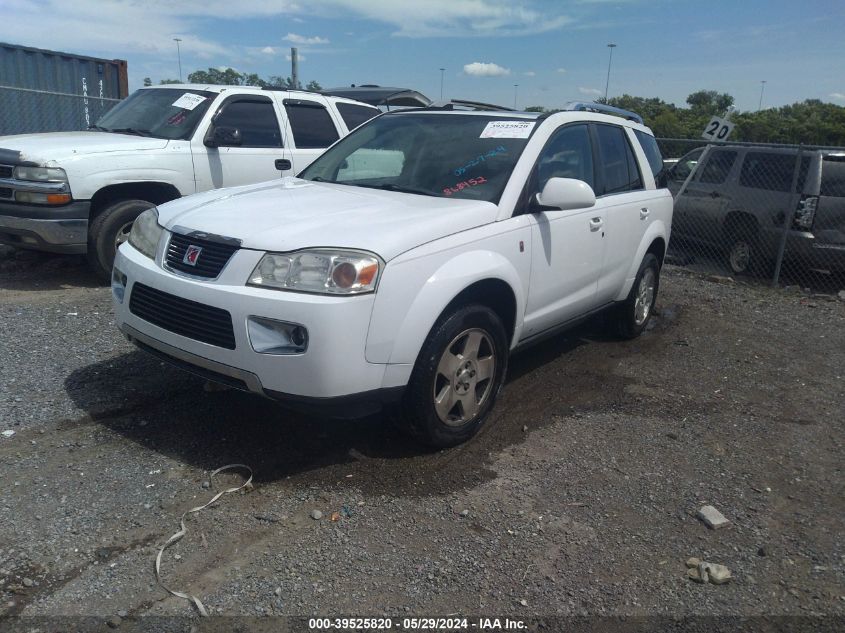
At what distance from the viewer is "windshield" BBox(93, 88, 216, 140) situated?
7.21m

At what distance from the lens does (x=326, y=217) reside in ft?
12.1

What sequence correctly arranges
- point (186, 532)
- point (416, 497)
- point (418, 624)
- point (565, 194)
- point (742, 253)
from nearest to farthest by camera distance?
point (418, 624)
point (186, 532)
point (416, 497)
point (565, 194)
point (742, 253)

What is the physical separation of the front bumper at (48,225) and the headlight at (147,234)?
2.69 meters

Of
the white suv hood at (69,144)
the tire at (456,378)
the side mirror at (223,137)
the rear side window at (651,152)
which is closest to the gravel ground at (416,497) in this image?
the tire at (456,378)

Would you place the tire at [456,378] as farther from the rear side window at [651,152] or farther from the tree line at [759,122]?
the tree line at [759,122]

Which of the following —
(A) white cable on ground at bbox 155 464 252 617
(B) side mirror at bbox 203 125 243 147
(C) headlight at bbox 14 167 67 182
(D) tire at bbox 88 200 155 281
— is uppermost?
(B) side mirror at bbox 203 125 243 147

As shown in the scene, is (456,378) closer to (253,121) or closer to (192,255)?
(192,255)

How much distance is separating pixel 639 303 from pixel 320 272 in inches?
152

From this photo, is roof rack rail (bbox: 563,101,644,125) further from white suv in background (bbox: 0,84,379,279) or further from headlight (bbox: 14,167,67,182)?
headlight (bbox: 14,167,67,182)

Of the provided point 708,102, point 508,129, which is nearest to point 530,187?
point 508,129

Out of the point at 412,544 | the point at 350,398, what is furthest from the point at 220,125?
the point at 412,544

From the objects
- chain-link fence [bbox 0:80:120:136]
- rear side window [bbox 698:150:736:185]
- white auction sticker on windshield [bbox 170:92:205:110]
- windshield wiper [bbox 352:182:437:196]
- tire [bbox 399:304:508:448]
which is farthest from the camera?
chain-link fence [bbox 0:80:120:136]

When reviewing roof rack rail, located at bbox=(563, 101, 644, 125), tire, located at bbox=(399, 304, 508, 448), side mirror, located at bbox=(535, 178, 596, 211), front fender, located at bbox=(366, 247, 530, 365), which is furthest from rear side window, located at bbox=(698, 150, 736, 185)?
front fender, located at bbox=(366, 247, 530, 365)

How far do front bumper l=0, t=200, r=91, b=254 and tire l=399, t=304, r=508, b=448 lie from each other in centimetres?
427
